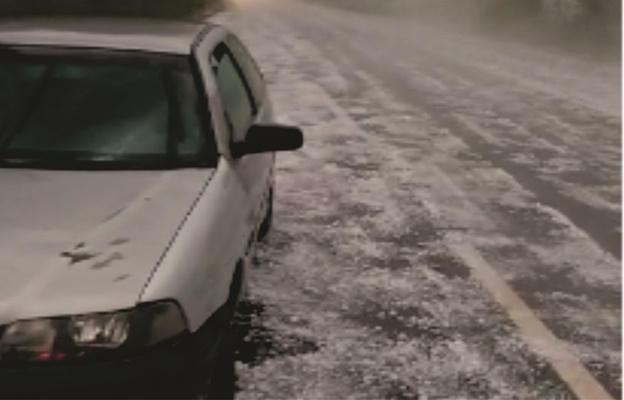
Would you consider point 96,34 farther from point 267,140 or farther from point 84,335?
point 84,335

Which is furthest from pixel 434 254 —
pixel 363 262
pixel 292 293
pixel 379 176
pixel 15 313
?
pixel 15 313

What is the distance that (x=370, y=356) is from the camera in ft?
15.5

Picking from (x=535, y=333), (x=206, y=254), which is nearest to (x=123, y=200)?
(x=206, y=254)

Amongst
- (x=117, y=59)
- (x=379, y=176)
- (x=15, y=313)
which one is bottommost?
(x=379, y=176)

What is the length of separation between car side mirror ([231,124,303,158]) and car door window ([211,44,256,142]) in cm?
19

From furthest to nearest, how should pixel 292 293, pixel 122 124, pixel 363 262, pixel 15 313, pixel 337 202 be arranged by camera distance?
pixel 337 202, pixel 363 262, pixel 292 293, pixel 122 124, pixel 15 313

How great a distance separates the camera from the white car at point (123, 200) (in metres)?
3.02

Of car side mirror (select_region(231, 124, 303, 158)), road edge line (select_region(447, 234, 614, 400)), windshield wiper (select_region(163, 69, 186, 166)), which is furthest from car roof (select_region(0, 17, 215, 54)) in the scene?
road edge line (select_region(447, 234, 614, 400))

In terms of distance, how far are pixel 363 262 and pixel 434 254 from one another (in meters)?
0.56

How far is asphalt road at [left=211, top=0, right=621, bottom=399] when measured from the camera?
4602 millimetres

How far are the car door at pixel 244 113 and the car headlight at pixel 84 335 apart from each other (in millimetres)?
1519

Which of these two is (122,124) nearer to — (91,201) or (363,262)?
(91,201)

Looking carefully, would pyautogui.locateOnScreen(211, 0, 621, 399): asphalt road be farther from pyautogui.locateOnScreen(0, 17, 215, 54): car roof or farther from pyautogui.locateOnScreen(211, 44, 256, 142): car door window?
pyautogui.locateOnScreen(0, 17, 215, 54): car roof

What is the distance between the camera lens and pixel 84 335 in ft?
9.91
